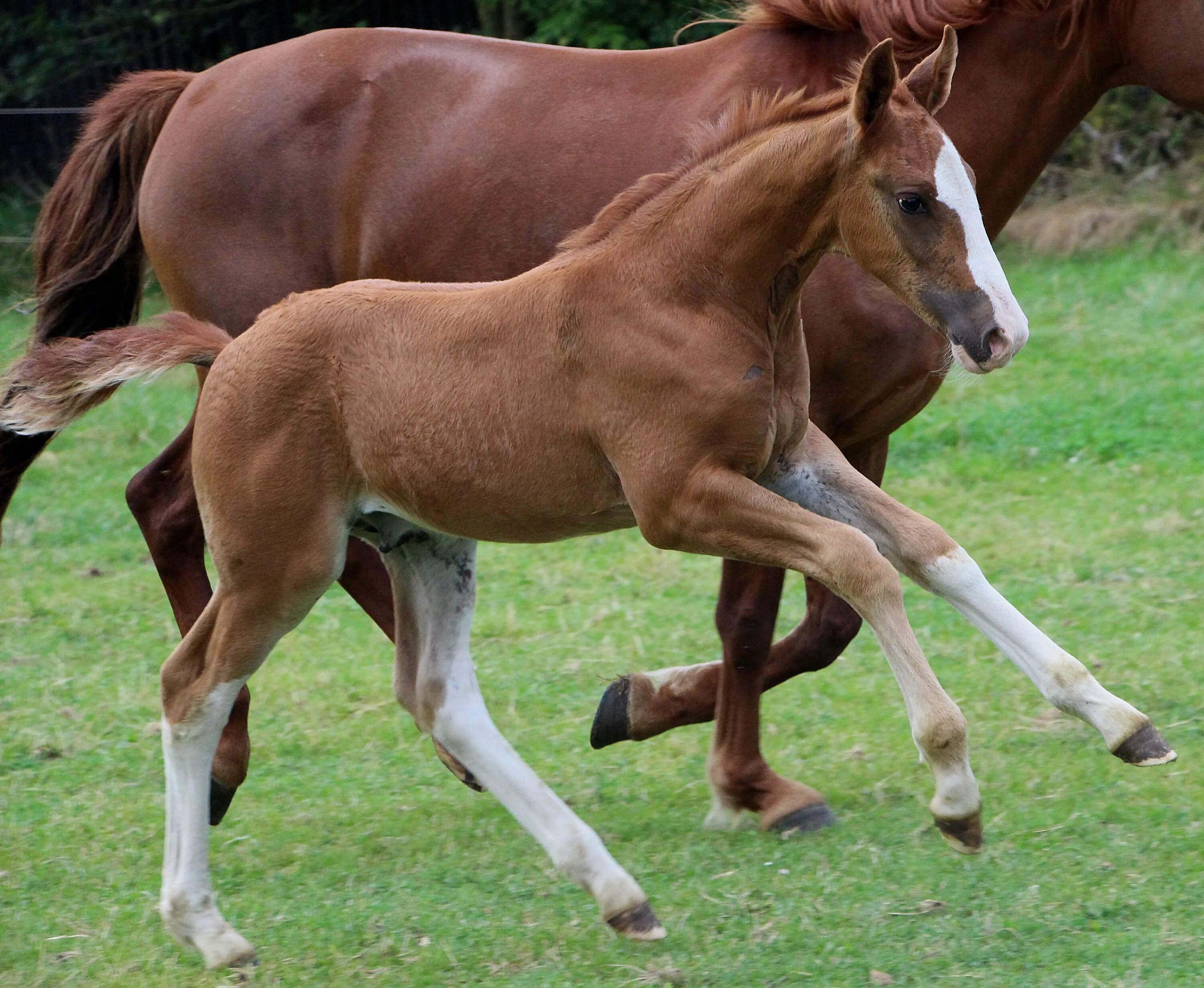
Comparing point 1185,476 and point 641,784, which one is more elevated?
point 641,784

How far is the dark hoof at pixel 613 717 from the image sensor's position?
4312mm

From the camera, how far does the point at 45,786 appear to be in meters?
4.59

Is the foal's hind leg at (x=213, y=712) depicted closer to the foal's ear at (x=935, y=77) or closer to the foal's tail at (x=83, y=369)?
the foal's tail at (x=83, y=369)

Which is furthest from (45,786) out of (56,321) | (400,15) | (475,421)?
(400,15)

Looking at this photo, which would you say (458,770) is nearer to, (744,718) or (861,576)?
(744,718)

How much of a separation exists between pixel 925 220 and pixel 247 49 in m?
11.1

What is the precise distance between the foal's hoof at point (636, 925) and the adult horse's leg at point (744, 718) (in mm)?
948

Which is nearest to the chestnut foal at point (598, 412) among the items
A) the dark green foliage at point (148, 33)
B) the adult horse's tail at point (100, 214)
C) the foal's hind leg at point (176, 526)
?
the foal's hind leg at point (176, 526)

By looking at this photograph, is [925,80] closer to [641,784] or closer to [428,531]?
[428,531]

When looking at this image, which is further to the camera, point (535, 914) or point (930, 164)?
point (535, 914)

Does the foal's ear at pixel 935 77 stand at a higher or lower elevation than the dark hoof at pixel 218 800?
higher

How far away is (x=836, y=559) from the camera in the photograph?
2844 mm

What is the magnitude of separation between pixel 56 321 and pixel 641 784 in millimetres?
2237

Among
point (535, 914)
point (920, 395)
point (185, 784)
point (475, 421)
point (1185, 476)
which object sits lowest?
point (1185, 476)
